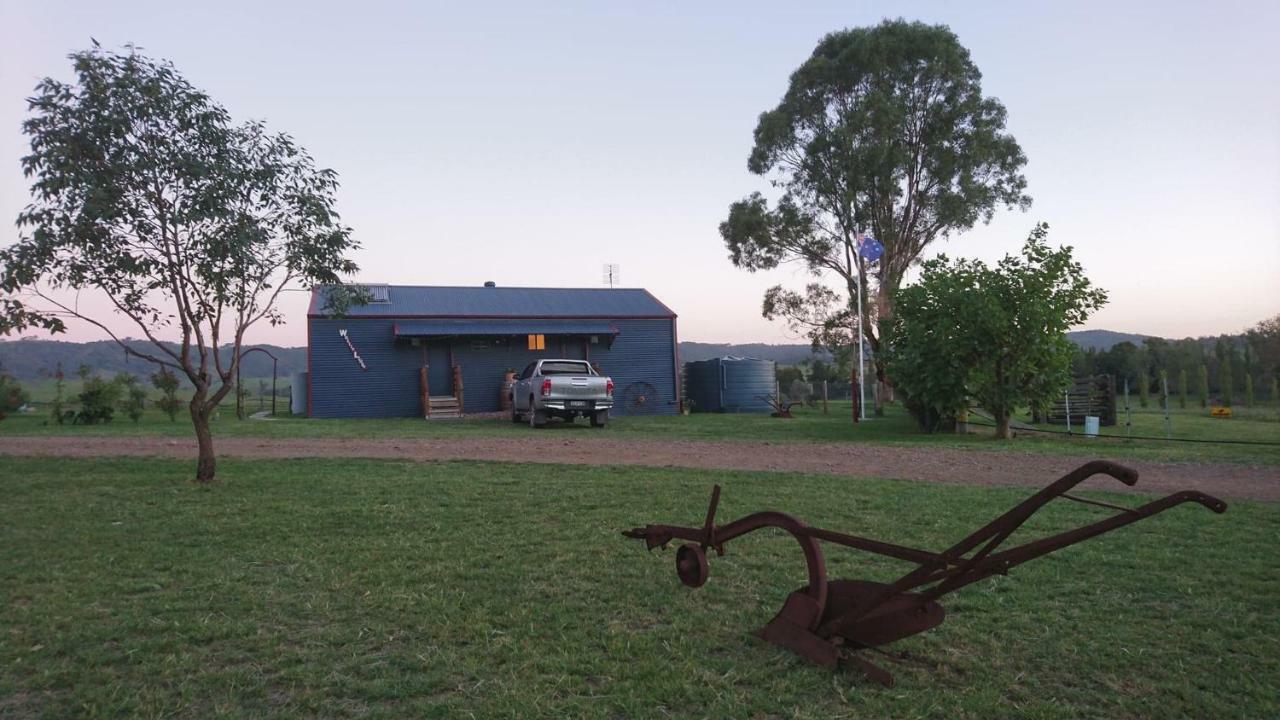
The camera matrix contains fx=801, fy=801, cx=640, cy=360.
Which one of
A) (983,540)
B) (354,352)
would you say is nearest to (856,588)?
(983,540)

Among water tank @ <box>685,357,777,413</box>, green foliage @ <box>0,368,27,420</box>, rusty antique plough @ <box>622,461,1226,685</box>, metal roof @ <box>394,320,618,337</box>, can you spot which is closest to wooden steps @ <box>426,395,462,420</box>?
metal roof @ <box>394,320,618,337</box>

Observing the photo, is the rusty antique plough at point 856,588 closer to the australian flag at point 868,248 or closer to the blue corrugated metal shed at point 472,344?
the blue corrugated metal shed at point 472,344

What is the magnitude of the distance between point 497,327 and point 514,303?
2.32 metres

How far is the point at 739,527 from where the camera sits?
3.57 m

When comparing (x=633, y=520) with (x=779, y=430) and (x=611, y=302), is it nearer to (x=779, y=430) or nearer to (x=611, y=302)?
(x=779, y=430)

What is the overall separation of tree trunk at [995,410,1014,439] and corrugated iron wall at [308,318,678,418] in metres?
13.8

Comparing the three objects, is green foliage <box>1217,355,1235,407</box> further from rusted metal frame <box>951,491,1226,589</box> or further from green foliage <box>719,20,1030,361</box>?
rusted metal frame <box>951,491,1226,589</box>

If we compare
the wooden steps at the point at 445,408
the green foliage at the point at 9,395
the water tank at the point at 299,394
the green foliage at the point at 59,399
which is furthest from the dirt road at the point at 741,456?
the water tank at the point at 299,394

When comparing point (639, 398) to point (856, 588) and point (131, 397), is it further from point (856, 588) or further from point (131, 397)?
point (856, 588)

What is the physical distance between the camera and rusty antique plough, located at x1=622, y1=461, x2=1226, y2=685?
2.97 meters

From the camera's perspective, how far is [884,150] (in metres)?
30.5

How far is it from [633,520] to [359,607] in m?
2.91

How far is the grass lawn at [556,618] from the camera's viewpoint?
3209 mm

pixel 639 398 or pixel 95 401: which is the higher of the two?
pixel 95 401
